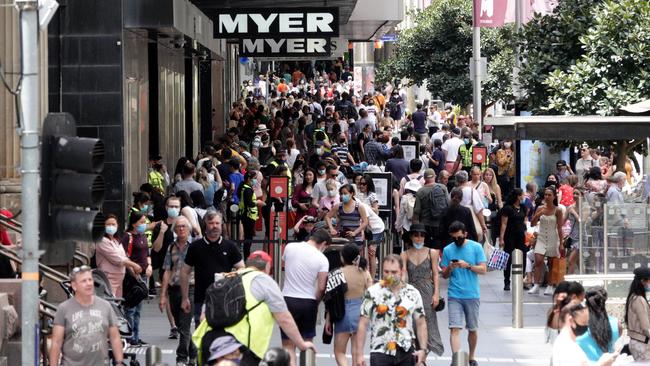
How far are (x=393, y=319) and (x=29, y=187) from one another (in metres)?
4.78

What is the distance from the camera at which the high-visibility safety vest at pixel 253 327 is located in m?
11.8

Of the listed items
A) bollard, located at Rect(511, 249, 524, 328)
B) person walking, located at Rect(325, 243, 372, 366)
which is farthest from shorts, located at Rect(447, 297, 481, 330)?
bollard, located at Rect(511, 249, 524, 328)

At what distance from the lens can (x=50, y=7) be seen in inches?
411

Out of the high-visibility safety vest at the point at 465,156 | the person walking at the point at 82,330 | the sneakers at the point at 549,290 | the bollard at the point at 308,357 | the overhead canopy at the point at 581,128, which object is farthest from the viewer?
the high-visibility safety vest at the point at 465,156

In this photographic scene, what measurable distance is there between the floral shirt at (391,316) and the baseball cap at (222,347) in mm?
2495

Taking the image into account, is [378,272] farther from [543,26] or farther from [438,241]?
[543,26]

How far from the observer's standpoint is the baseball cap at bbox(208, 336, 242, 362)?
1086 centimetres

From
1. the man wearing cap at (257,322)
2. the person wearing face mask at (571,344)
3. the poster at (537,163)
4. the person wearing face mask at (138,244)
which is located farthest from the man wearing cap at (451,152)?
the person wearing face mask at (571,344)

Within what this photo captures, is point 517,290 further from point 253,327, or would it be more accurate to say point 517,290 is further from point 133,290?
point 253,327

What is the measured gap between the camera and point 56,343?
1227 centimetres

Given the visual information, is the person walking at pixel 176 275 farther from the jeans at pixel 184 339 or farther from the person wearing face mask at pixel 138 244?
the person wearing face mask at pixel 138 244

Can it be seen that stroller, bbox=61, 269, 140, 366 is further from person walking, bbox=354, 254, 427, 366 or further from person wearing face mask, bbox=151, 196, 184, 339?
person wearing face mask, bbox=151, 196, 184, 339

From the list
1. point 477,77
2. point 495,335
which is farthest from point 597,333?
point 477,77

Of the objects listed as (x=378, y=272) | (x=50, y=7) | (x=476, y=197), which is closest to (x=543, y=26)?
(x=476, y=197)
